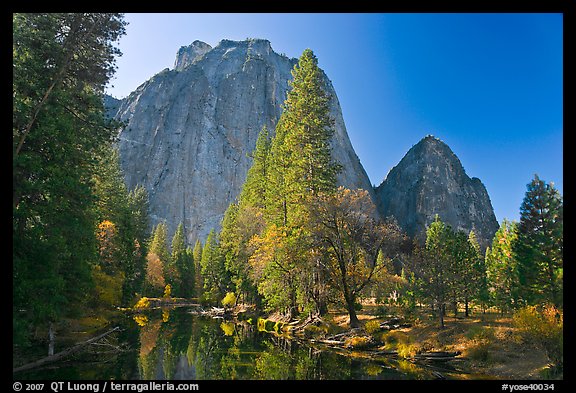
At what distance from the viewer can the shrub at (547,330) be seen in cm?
1330

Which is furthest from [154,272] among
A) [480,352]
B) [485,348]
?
[485,348]

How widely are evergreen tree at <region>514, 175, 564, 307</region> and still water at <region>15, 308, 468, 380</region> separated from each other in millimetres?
10124

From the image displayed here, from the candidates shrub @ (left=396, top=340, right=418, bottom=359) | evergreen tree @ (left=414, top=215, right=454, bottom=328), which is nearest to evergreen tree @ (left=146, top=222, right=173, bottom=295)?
evergreen tree @ (left=414, top=215, right=454, bottom=328)

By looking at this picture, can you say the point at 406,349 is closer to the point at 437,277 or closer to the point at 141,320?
the point at 437,277

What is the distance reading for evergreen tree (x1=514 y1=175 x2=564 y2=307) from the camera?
21.2 metres

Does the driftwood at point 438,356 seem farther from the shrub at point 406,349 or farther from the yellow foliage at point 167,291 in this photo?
the yellow foliage at point 167,291

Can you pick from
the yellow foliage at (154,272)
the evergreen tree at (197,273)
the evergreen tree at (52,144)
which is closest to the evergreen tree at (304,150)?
the evergreen tree at (52,144)

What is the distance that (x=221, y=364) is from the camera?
16.4 metres

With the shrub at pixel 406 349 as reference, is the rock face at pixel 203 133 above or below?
above

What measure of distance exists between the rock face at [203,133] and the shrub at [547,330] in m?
116

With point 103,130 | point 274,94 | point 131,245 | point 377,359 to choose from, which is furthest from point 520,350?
point 274,94

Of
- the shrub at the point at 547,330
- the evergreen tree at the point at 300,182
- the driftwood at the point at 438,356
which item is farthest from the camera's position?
the evergreen tree at the point at 300,182

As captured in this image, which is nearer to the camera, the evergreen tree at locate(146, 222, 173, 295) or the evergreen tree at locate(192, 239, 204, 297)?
the evergreen tree at locate(146, 222, 173, 295)

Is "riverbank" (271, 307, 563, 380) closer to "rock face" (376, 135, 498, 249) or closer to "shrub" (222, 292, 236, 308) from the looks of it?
"shrub" (222, 292, 236, 308)
